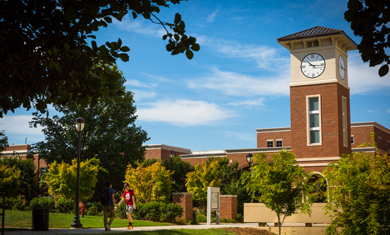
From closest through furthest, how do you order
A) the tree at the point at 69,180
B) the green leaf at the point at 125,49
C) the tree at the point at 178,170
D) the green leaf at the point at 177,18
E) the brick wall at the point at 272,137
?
the green leaf at the point at 177,18
the green leaf at the point at 125,49
the tree at the point at 69,180
the tree at the point at 178,170
the brick wall at the point at 272,137

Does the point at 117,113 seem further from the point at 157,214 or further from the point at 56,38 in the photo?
the point at 56,38

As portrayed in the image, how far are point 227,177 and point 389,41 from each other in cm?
3583

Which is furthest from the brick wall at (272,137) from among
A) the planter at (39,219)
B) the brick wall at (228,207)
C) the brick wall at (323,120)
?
the planter at (39,219)

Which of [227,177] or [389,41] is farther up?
[389,41]

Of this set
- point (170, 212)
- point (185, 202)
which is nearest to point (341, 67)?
point (185, 202)

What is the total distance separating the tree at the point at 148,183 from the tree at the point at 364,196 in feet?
41.9

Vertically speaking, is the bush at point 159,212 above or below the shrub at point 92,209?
above

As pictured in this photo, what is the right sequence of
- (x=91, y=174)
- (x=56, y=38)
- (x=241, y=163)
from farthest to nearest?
(x=241, y=163) → (x=91, y=174) → (x=56, y=38)

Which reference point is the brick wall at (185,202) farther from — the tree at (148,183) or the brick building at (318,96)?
the brick building at (318,96)

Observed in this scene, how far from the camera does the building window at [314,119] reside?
3350 centimetres

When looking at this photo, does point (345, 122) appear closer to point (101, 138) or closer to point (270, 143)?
point (101, 138)

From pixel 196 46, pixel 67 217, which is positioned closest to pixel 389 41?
pixel 196 46

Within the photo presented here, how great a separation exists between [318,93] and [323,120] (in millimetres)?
2215

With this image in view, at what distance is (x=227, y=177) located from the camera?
4000 centimetres
